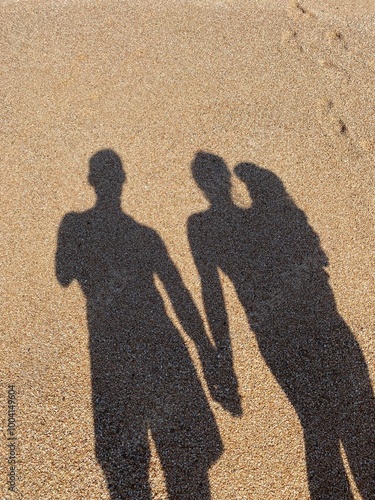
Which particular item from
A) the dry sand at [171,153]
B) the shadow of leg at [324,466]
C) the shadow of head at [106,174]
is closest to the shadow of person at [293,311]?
the shadow of leg at [324,466]

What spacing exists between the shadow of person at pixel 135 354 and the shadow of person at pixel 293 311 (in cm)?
54

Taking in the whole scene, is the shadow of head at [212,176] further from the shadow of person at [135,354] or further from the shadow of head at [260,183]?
the shadow of person at [135,354]

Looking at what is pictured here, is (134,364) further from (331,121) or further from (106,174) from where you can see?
(331,121)

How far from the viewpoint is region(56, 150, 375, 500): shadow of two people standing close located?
4.39m

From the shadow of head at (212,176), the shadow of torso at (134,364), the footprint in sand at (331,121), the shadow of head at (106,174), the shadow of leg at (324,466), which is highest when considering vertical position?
the footprint in sand at (331,121)

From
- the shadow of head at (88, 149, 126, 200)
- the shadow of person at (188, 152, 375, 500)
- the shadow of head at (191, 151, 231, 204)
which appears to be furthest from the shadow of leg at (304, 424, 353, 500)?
the shadow of head at (88, 149, 126, 200)

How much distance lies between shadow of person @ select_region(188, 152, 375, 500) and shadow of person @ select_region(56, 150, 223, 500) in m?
0.54

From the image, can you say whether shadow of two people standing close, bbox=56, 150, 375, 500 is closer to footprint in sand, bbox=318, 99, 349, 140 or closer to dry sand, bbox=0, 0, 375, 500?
dry sand, bbox=0, 0, 375, 500

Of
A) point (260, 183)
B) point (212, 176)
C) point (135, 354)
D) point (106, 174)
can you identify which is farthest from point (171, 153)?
point (135, 354)

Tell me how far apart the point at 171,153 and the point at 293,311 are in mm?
3009

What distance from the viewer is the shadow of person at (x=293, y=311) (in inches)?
176

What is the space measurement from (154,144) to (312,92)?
290 centimetres

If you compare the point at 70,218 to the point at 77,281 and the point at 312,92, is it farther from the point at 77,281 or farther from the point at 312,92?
the point at 312,92

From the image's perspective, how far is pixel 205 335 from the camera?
5.11m
